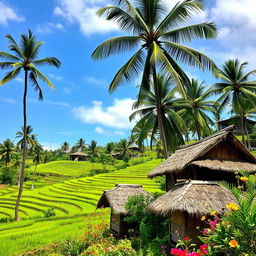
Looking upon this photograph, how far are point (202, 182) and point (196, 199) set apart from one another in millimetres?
961

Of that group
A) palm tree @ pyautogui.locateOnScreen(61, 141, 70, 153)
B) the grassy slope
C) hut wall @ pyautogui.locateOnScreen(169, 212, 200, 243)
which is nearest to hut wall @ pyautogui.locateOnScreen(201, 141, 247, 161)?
hut wall @ pyautogui.locateOnScreen(169, 212, 200, 243)

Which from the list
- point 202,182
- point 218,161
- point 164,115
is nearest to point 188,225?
point 202,182

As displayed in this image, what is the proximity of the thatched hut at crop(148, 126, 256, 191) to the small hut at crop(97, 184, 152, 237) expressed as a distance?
10.3ft

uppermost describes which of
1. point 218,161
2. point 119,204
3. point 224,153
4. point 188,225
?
point 224,153

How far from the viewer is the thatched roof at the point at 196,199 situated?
24.9 feet

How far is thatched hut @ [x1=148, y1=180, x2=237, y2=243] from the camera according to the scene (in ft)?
24.9

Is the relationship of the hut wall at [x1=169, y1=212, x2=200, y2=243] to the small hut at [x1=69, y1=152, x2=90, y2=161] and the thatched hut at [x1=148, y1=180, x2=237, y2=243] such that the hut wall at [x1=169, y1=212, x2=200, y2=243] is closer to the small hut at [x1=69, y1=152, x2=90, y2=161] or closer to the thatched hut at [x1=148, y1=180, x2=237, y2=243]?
the thatched hut at [x1=148, y1=180, x2=237, y2=243]

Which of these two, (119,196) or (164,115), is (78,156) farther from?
(119,196)

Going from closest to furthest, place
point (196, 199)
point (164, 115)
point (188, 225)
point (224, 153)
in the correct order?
point (196, 199) → point (188, 225) → point (224, 153) → point (164, 115)

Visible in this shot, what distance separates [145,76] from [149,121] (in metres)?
4.94

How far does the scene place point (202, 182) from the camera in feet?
28.6

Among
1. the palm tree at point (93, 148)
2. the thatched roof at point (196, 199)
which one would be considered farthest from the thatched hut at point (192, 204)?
the palm tree at point (93, 148)

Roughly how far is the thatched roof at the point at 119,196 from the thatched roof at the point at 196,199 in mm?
3490

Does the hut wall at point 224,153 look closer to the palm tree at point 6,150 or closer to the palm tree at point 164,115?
the palm tree at point 164,115
